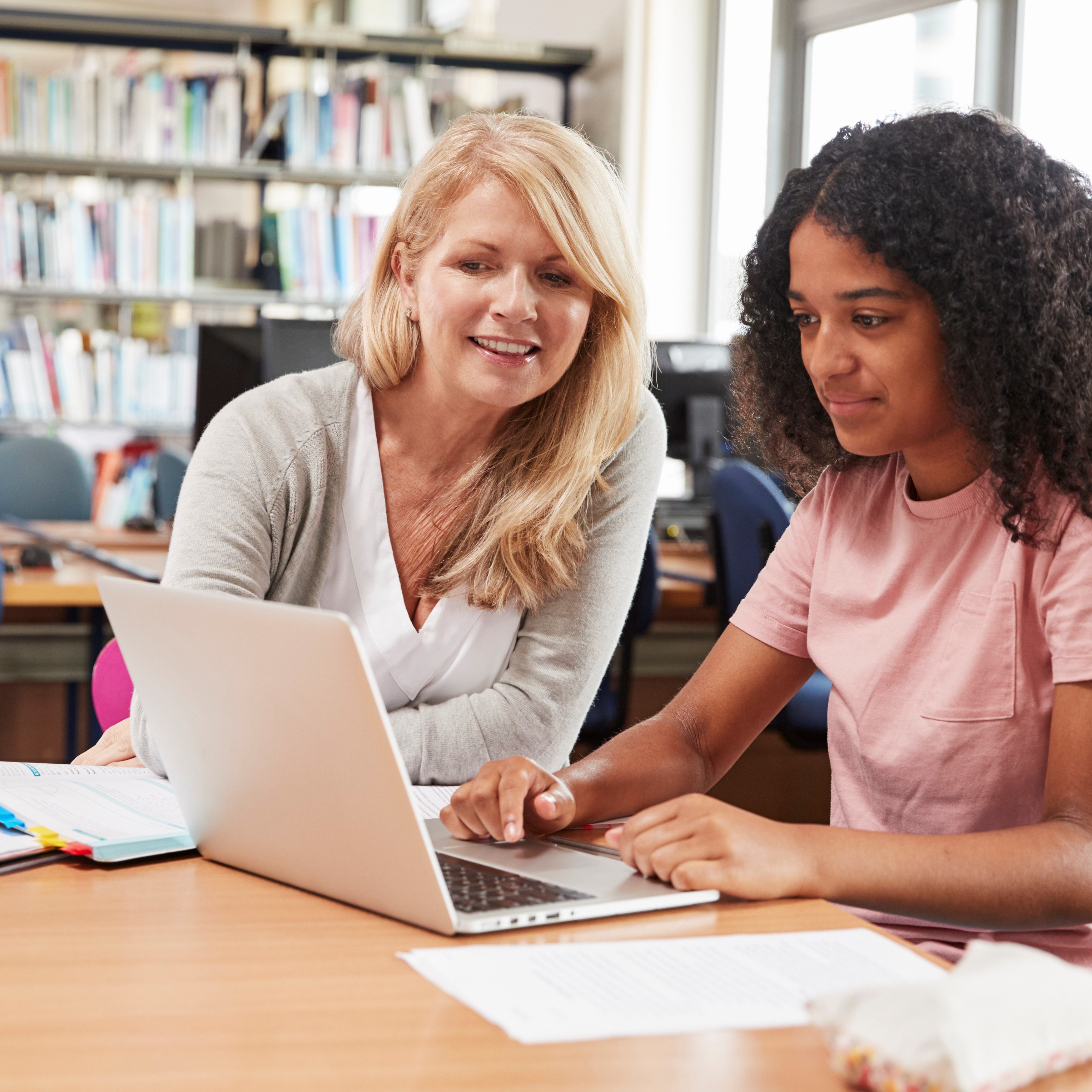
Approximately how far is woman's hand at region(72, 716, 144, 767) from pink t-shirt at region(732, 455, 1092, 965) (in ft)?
2.16

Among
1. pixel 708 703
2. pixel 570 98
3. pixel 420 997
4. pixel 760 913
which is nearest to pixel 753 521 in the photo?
pixel 708 703

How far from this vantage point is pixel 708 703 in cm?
129

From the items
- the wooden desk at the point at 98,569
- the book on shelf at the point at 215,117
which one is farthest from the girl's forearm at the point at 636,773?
the book on shelf at the point at 215,117

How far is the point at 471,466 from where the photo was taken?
1.58 metres

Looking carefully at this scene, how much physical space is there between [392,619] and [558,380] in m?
0.35

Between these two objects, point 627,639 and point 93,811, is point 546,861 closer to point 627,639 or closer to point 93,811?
point 93,811

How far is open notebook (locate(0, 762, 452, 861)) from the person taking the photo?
978 mm

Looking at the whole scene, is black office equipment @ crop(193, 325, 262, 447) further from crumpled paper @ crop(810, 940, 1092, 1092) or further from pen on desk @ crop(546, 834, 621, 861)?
crumpled paper @ crop(810, 940, 1092, 1092)

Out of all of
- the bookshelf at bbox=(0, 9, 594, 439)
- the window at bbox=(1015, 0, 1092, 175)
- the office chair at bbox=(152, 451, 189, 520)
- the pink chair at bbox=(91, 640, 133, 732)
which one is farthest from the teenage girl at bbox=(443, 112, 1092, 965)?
the bookshelf at bbox=(0, 9, 594, 439)

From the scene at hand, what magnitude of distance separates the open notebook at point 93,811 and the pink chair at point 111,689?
0.74 ft

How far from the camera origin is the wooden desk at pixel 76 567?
2.40m

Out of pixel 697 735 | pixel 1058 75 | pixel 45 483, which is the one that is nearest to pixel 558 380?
pixel 697 735

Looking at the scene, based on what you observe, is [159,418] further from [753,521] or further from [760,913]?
[760,913]

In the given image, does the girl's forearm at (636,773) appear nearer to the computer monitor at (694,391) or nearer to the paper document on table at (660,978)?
the paper document on table at (660,978)
